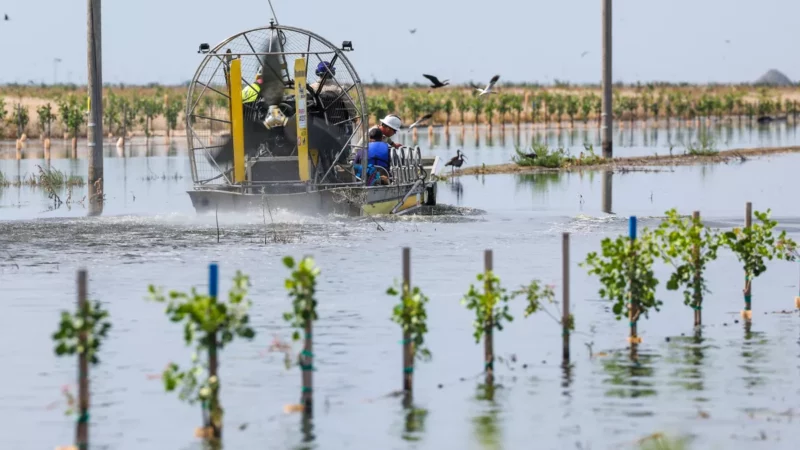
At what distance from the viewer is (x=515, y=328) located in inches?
637

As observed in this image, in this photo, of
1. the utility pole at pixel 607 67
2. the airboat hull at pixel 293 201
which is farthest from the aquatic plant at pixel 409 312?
the utility pole at pixel 607 67

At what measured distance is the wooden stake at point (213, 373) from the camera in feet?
35.8

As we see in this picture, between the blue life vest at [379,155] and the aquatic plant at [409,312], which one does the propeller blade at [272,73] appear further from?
the aquatic plant at [409,312]

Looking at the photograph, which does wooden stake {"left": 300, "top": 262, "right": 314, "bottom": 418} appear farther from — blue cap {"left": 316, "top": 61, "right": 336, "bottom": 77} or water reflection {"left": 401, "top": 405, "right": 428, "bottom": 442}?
blue cap {"left": 316, "top": 61, "right": 336, "bottom": 77}

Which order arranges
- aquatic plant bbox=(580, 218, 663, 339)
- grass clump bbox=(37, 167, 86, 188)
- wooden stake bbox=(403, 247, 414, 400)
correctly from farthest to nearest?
grass clump bbox=(37, 167, 86, 188)
aquatic plant bbox=(580, 218, 663, 339)
wooden stake bbox=(403, 247, 414, 400)

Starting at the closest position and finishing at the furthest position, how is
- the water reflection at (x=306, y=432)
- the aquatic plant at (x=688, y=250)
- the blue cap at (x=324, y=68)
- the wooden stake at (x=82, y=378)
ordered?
the wooden stake at (x=82, y=378), the water reflection at (x=306, y=432), the aquatic plant at (x=688, y=250), the blue cap at (x=324, y=68)

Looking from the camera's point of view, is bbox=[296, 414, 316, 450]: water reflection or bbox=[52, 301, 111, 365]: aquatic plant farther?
bbox=[296, 414, 316, 450]: water reflection

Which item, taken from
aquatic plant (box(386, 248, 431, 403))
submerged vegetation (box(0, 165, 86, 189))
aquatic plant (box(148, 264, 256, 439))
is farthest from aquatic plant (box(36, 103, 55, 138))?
aquatic plant (box(148, 264, 256, 439))

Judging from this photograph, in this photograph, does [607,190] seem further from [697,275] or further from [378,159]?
[697,275]

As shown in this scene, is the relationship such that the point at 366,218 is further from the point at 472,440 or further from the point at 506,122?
the point at 506,122

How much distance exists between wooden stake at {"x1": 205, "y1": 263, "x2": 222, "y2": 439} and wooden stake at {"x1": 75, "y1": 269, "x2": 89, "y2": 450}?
82 cm

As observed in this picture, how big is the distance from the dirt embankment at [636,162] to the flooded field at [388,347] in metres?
14.6

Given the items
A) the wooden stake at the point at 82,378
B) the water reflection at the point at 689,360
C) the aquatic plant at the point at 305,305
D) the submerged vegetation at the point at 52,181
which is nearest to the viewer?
the wooden stake at the point at 82,378

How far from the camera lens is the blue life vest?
27.3m
